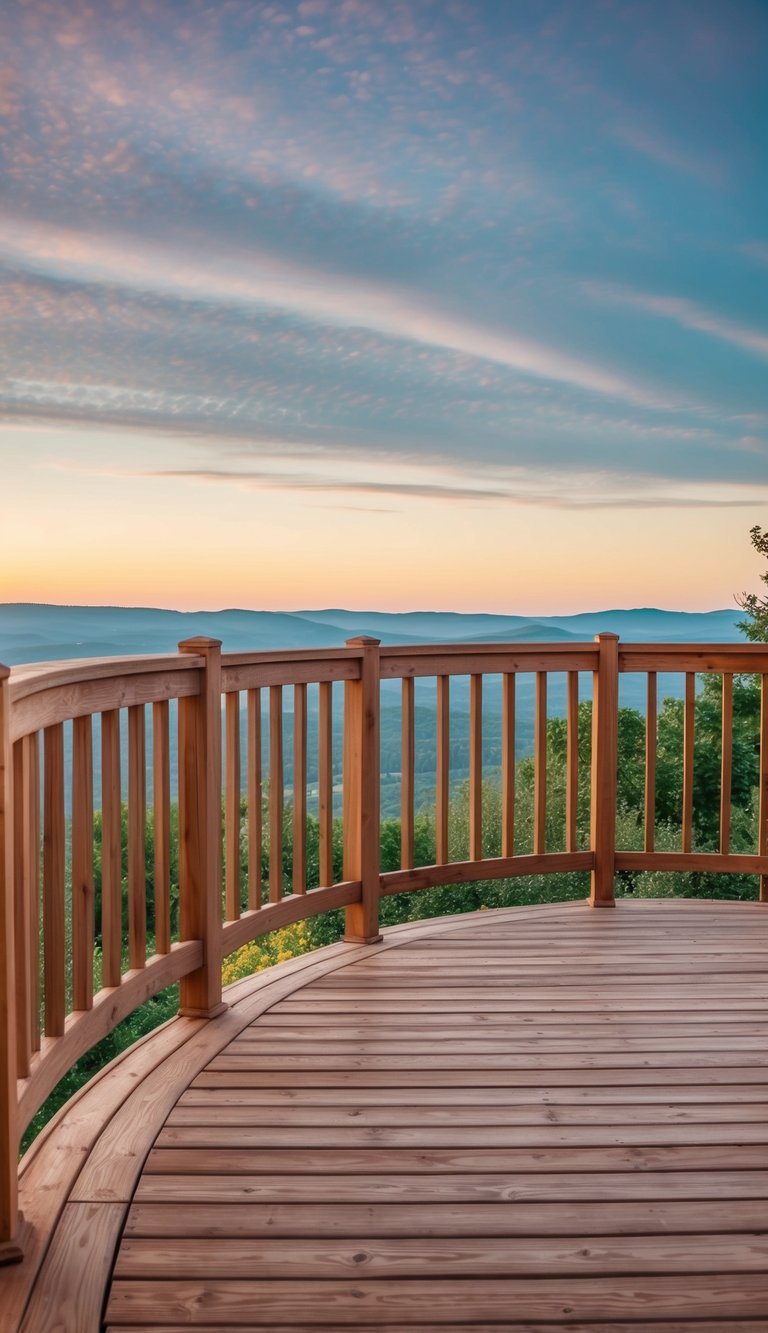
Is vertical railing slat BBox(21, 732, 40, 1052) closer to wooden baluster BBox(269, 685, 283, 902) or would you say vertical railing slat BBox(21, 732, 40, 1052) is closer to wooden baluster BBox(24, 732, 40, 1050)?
wooden baluster BBox(24, 732, 40, 1050)

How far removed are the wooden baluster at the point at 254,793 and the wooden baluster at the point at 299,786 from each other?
0.14 meters

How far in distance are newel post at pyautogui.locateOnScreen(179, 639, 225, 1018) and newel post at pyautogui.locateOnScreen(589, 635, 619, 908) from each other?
6.42ft

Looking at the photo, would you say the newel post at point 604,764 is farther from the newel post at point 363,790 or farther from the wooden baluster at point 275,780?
the wooden baluster at point 275,780

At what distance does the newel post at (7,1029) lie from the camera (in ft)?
5.78

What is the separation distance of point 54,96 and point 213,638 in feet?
26.4

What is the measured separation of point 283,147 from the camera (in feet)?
29.9

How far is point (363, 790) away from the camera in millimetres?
3832

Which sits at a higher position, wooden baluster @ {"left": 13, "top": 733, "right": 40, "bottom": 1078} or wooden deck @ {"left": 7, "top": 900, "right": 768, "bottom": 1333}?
wooden baluster @ {"left": 13, "top": 733, "right": 40, "bottom": 1078}

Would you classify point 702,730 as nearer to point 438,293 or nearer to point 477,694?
point 438,293

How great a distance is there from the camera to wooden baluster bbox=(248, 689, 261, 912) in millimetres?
3324

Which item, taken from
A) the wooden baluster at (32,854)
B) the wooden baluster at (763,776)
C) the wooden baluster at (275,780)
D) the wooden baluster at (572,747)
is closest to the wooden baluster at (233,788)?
the wooden baluster at (275,780)

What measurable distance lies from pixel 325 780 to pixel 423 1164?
179 cm

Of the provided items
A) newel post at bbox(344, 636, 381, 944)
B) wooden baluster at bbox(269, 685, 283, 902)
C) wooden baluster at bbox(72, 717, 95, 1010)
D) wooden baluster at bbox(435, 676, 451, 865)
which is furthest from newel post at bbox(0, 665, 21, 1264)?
wooden baluster at bbox(435, 676, 451, 865)

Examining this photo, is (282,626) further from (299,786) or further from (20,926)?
(20,926)
